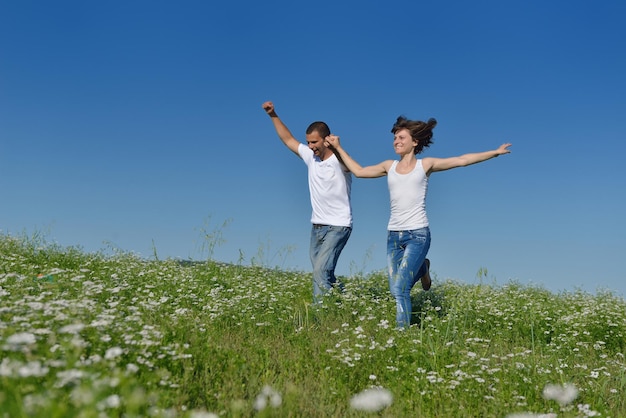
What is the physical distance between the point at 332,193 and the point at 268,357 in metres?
3.67

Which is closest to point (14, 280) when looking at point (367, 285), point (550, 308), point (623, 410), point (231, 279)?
point (231, 279)

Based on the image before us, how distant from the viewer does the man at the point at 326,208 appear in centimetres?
910

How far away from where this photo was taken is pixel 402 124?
879cm

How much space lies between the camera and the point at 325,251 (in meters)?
9.09

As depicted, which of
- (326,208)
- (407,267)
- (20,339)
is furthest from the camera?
(326,208)

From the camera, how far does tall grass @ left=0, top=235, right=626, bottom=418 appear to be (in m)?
3.70

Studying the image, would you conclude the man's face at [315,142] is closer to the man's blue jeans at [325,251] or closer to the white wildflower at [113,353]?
the man's blue jeans at [325,251]

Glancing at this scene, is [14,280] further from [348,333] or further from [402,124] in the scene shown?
[402,124]

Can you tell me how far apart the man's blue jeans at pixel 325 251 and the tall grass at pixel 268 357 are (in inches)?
10.8

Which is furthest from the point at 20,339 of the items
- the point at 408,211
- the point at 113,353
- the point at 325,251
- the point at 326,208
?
the point at 326,208

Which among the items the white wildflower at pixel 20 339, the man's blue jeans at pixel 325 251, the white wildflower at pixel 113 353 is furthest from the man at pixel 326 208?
the white wildflower at pixel 20 339

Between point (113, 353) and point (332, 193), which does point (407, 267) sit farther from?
point (113, 353)

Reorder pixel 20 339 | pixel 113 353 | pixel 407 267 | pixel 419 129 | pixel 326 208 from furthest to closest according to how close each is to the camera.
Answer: pixel 326 208
pixel 419 129
pixel 407 267
pixel 113 353
pixel 20 339

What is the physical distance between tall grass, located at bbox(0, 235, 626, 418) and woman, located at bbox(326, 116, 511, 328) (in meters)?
0.66
